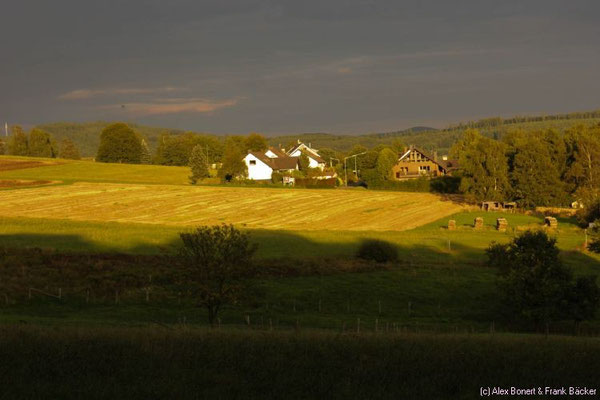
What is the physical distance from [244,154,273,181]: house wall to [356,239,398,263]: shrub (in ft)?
336

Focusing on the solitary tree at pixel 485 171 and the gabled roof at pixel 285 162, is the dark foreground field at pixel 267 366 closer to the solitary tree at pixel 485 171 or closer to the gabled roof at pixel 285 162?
the solitary tree at pixel 485 171

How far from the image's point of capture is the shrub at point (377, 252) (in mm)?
49500

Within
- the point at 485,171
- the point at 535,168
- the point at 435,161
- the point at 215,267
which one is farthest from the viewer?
the point at 435,161

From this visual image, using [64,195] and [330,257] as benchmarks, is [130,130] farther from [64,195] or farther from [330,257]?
[330,257]

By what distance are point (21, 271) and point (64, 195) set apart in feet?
189

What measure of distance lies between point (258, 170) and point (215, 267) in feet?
404

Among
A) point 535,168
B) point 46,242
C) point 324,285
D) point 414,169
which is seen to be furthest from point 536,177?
point 46,242

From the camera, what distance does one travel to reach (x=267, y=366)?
15266 millimetres

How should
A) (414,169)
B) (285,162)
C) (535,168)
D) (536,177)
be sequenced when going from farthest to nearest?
(414,169) → (285,162) → (535,168) → (536,177)

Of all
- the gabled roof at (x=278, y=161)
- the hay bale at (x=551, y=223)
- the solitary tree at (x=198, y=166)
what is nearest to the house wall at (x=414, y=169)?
the gabled roof at (x=278, y=161)

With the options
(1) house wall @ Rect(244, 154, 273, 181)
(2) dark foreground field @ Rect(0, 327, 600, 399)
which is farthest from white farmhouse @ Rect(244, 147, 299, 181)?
(2) dark foreground field @ Rect(0, 327, 600, 399)

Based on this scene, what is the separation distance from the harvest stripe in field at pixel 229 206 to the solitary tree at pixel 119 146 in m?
72.5

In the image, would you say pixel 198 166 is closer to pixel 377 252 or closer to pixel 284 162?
pixel 284 162

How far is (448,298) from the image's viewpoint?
40094mm
